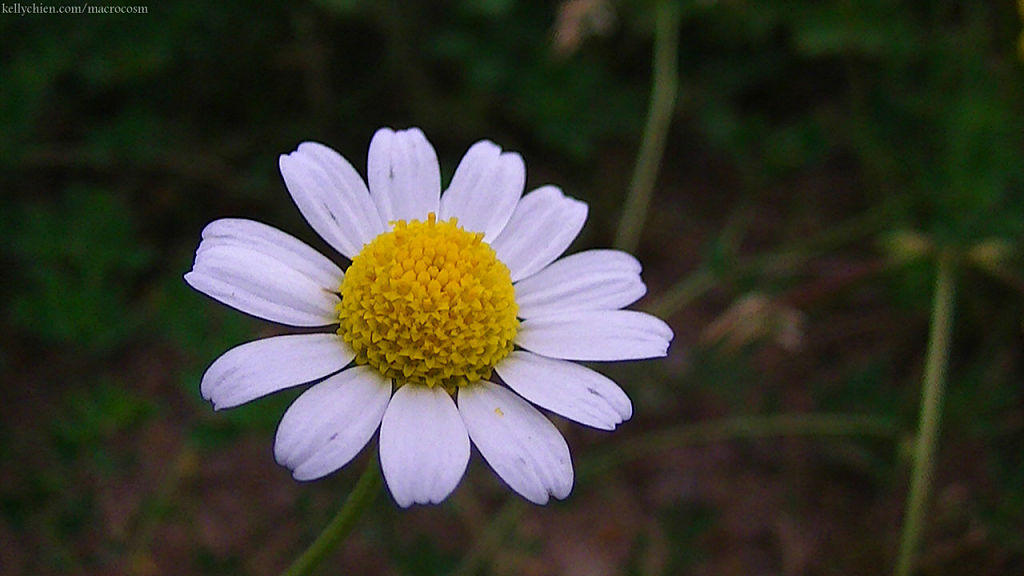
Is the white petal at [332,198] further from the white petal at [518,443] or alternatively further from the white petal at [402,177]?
the white petal at [518,443]

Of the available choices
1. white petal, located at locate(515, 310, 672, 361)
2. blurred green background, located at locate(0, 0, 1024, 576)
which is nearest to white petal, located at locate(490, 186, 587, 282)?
white petal, located at locate(515, 310, 672, 361)

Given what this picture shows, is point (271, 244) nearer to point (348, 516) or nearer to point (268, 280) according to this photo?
point (268, 280)

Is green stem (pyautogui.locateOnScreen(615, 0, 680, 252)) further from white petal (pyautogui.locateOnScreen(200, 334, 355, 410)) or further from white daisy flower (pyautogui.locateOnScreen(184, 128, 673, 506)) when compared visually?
white petal (pyautogui.locateOnScreen(200, 334, 355, 410))

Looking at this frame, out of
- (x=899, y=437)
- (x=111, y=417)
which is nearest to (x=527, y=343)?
(x=111, y=417)

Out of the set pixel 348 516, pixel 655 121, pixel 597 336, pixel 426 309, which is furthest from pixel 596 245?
pixel 348 516

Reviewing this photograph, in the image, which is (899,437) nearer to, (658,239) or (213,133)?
(658,239)
